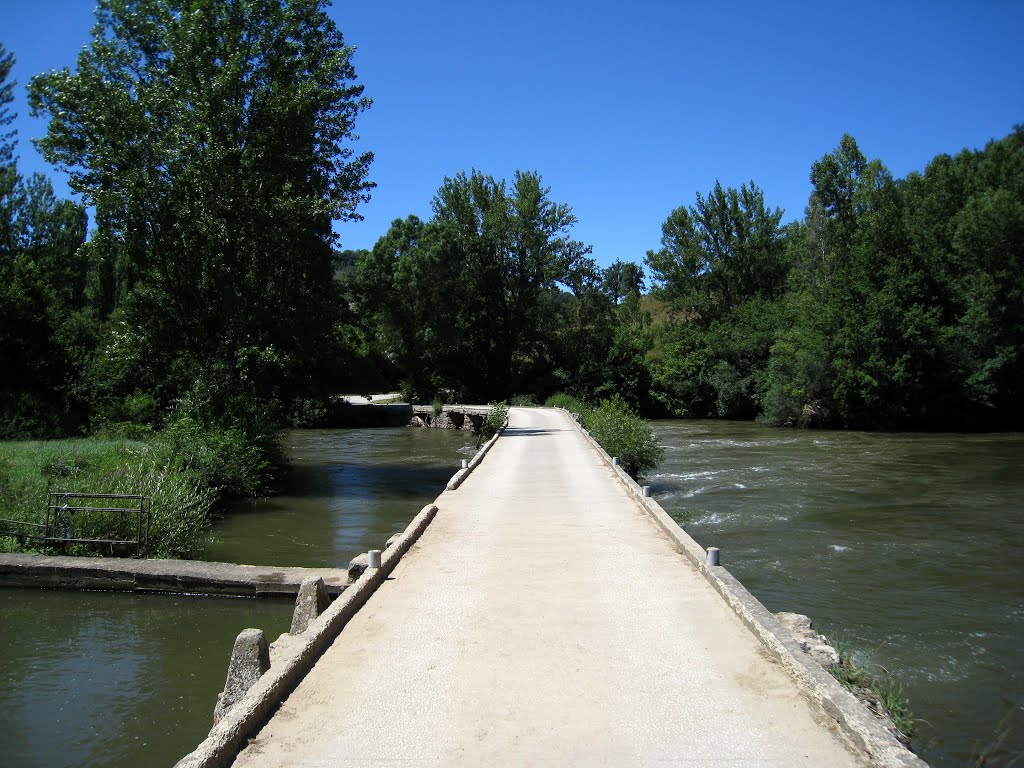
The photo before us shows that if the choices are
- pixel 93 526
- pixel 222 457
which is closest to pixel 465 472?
pixel 222 457

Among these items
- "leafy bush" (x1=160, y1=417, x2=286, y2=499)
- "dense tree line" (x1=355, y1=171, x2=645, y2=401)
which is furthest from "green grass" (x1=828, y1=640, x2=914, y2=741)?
"dense tree line" (x1=355, y1=171, x2=645, y2=401)

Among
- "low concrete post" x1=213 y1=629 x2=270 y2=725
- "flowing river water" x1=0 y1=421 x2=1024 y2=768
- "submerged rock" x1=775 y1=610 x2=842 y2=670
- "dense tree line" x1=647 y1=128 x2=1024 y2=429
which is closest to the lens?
"low concrete post" x1=213 y1=629 x2=270 y2=725

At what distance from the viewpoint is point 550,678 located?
17.5ft

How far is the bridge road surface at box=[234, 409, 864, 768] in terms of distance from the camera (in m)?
4.31

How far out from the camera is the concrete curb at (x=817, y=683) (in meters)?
4.08

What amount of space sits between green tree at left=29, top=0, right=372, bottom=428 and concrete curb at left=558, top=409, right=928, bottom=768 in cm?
1548

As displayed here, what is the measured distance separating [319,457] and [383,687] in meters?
24.3

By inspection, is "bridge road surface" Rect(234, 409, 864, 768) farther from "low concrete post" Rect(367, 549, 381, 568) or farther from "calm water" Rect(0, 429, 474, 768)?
"calm water" Rect(0, 429, 474, 768)

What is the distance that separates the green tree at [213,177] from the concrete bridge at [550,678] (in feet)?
46.1

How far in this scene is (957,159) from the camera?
46.3m

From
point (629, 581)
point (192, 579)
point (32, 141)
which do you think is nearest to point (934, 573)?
point (629, 581)

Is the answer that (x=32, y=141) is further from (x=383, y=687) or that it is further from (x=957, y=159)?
(x=957, y=159)

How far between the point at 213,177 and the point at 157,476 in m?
9.57

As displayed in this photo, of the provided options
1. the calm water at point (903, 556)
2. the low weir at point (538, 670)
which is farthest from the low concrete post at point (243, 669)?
the calm water at point (903, 556)
